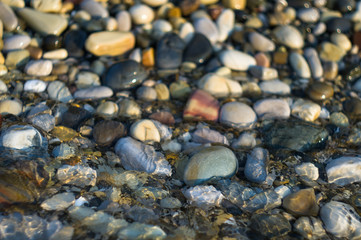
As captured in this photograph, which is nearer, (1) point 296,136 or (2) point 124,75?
(1) point 296,136

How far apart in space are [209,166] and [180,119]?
87 centimetres

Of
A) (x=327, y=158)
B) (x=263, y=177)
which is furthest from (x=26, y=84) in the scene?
(x=327, y=158)

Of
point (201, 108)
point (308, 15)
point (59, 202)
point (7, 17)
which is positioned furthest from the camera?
point (308, 15)

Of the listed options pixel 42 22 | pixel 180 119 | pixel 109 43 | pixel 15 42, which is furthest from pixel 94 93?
pixel 42 22

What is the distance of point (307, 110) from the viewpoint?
3412mm

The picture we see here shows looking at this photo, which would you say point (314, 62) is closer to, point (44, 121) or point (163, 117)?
point (163, 117)

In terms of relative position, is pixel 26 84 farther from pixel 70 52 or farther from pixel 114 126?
pixel 114 126

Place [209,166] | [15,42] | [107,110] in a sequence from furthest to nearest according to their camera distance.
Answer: [15,42] → [107,110] → [209,166]

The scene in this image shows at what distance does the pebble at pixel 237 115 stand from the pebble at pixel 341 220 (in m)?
1.11

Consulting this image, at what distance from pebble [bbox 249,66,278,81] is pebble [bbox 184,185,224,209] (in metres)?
1.89

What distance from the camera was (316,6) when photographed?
194 inches

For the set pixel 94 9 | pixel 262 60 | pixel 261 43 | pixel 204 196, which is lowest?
pixel 204 196

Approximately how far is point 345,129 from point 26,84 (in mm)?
3203

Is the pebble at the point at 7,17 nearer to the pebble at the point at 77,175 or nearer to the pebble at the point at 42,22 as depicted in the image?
the pebble at the point at 42,22
